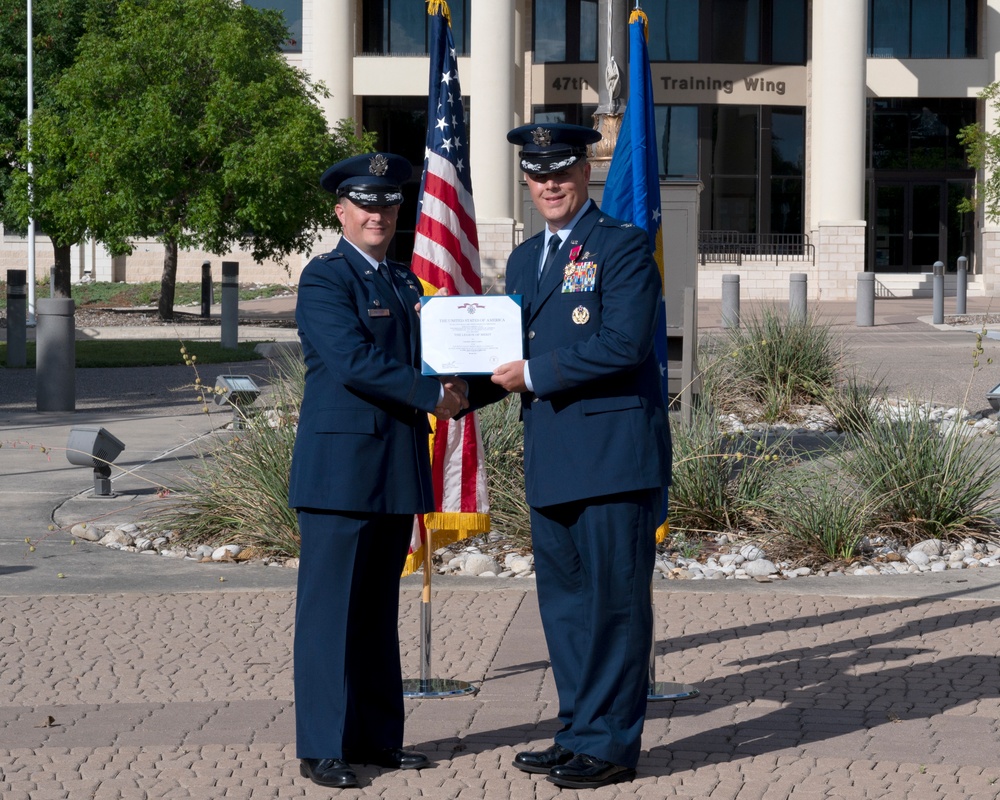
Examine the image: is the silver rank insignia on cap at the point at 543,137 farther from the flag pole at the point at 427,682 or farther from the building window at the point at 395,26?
the building window at the point at 395,26

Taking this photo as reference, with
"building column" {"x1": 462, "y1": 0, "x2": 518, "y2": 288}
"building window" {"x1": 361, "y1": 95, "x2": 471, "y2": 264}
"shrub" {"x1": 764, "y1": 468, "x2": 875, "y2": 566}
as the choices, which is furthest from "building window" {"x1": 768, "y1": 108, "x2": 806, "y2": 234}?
"shrub" {"x1": 764, "y1": 468, "x2": 875, "y2": 566}

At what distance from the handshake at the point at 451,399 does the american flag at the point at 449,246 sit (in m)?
1.20

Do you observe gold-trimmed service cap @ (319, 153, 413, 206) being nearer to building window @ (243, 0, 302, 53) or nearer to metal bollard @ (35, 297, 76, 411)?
metal bollard @ (35, 297, 76, 411)

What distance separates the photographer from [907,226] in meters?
47.3

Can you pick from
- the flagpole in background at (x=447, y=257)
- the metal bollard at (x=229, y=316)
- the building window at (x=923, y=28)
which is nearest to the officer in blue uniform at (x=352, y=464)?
the flagpole in background at (x=447, y=257)

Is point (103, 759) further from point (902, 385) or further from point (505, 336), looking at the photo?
point (902, 385)

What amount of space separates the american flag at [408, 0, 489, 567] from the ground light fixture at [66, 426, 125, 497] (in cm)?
407

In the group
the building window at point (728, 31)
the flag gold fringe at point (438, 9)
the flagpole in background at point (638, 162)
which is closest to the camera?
the flagpole in background at point (638, 162)

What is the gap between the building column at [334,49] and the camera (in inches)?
1790

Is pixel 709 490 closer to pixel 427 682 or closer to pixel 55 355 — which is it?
pixel 427 682

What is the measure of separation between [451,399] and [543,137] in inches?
34.2

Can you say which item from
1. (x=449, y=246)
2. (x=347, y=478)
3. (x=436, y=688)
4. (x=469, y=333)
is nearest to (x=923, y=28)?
(x=449, y=246)

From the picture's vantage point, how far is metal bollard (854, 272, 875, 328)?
28158 millimetres

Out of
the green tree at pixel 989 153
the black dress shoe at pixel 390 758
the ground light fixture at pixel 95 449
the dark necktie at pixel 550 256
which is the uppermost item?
the green tree at pixel 989 153
